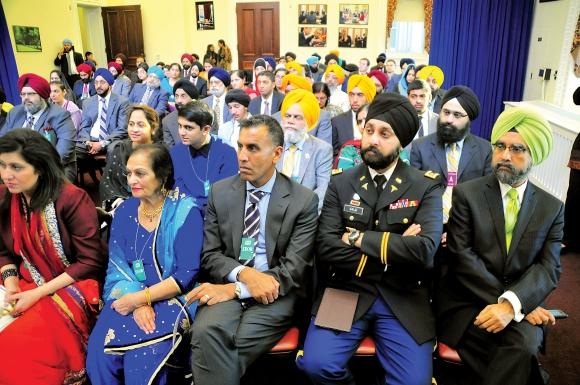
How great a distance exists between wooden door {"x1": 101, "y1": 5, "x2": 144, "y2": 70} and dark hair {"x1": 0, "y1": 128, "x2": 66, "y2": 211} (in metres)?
12.0

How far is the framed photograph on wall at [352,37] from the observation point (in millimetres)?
11625

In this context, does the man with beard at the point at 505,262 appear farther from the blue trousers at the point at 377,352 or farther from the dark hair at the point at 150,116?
the dark hair at the point at 150,116

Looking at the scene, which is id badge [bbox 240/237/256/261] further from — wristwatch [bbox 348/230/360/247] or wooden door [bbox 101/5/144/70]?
wooden door [bbox 101/5/144/70]

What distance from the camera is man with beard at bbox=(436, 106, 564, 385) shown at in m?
1.86

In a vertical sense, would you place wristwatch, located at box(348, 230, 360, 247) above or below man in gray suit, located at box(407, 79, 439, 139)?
below

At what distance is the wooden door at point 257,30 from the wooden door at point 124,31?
10.3ft

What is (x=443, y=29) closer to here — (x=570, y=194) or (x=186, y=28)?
(x=570, y=194)

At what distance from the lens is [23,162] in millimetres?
2143

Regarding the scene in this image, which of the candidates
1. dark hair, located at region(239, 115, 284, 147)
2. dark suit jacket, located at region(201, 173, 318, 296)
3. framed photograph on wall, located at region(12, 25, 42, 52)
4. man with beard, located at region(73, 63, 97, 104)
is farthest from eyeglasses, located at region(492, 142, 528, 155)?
framed photograph on wall, located at region(12, 25, 42, 52)

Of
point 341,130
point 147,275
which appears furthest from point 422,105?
point 147,275

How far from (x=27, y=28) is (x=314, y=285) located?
9919mm

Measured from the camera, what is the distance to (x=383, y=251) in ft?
6.49

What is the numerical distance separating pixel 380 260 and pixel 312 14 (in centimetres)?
1120

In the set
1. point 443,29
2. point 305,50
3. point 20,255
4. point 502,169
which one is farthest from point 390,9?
point 20,255
